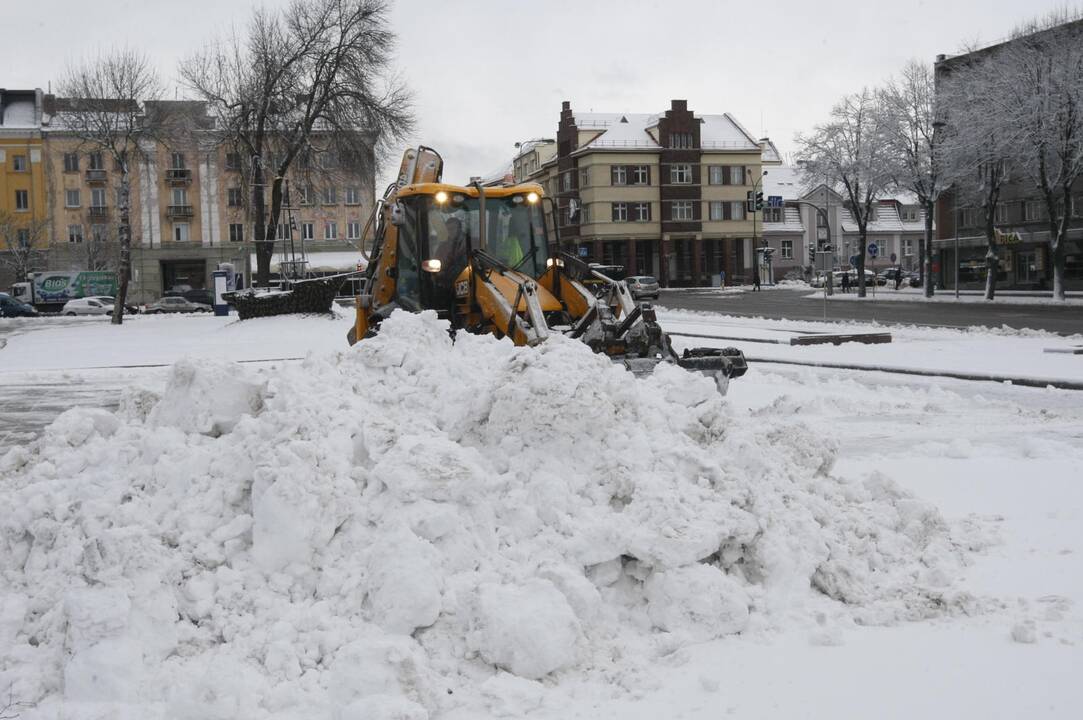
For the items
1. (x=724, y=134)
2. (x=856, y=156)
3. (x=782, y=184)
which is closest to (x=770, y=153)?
(x=782, y=184)

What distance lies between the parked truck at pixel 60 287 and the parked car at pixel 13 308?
279 inches

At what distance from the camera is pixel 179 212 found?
72062 millimetres

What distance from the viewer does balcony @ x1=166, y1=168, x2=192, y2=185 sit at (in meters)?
71.6

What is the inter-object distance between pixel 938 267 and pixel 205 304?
4419 cm

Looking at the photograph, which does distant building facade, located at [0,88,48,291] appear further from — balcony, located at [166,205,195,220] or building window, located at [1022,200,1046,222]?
building window, located at [1022,200,1046,222]

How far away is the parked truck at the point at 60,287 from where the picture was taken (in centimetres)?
5991

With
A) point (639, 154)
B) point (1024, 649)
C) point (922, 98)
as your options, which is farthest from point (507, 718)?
point (639, 154)

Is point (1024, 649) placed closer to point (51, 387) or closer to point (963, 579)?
point (963, 579)

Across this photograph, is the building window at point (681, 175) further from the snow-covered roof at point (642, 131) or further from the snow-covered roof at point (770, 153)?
the snow-covered roof at point (770, 153)

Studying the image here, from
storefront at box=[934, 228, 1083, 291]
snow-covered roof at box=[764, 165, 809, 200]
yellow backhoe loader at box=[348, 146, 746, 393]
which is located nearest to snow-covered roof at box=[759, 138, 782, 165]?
snow-covered roof at box=[764, 165, 809, 200]

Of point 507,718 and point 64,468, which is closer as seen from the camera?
point 507,718

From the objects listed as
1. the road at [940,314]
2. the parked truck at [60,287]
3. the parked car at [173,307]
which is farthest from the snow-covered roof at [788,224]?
the parked truck at [60,287]

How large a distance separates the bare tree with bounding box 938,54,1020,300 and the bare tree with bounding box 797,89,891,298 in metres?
4.13

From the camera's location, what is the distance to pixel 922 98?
49.2 m
